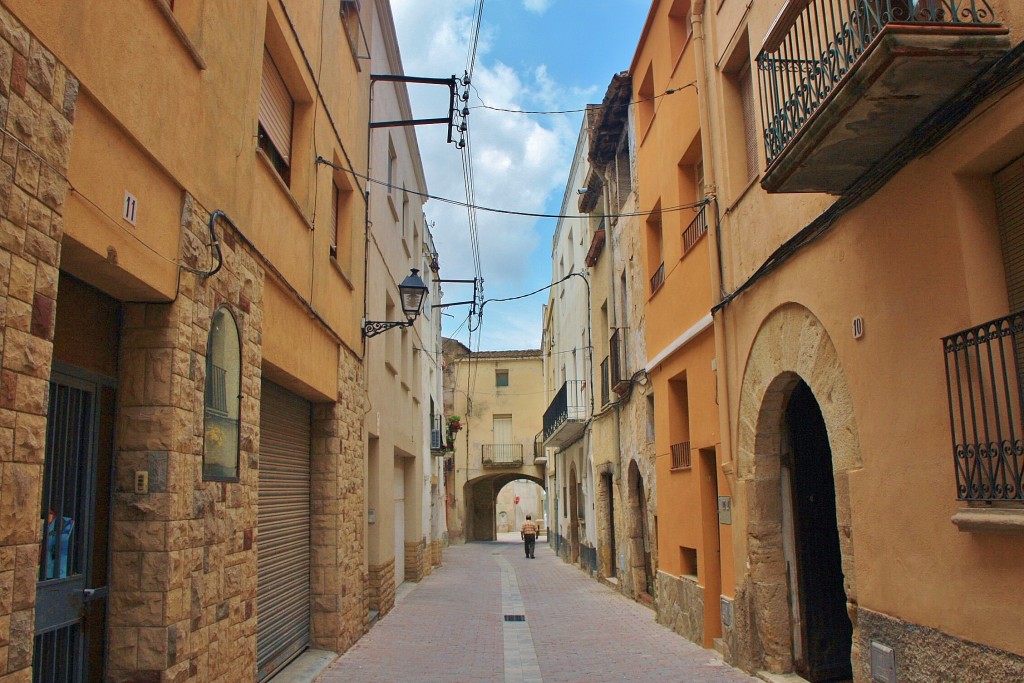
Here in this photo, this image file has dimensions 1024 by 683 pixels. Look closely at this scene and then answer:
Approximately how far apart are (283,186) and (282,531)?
3.34m

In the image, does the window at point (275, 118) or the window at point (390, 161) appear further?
the window at point (390, 161)

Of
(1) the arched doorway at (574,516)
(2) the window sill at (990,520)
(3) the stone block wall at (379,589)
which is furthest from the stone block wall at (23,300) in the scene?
(1) the arched doorway at (574,516)

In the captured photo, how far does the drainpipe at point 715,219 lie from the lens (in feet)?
28.3

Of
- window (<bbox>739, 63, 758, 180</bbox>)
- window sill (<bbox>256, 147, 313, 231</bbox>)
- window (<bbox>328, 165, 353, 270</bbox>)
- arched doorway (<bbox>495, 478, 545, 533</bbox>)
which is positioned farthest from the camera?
arched doorway (<bbox>495, 478, 545, 533</bbox>)

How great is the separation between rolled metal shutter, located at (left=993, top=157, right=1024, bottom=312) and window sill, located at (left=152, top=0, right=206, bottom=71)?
4.63m

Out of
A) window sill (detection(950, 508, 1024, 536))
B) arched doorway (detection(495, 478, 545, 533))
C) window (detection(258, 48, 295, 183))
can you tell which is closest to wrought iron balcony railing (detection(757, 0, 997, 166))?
window sill (detection(950, 508, 1024, 536))

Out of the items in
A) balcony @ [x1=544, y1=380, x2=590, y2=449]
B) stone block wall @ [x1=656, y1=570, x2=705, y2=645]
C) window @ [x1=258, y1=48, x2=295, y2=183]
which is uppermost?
window @ [x1=258, y1=48, x2=295, y2=183]

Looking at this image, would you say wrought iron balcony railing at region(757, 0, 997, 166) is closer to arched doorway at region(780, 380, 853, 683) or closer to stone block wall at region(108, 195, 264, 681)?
arched doorway at region(780, 380, 853, 683)

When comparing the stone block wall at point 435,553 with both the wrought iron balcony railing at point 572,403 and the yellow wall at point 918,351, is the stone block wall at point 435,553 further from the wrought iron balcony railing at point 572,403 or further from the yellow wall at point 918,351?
the yellow wall at point 918,351

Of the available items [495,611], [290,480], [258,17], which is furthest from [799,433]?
[495,611]

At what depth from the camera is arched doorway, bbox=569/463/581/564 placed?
23.2 meters

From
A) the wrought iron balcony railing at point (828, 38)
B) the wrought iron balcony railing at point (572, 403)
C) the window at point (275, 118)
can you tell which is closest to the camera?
the wrought iron balcony railing at point (828, 38)

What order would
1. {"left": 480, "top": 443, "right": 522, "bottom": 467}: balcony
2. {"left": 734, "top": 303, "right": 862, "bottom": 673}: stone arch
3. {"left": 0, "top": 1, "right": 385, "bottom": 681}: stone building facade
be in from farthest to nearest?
{"left": 480, "top": 443, "right": 522, "bottom": 467}: balcony → {"left": 734, "top": 303, "right": 862, "bottom": 673}: stone arch → {"left": 0, "top": 1, "right": 385, "bottom": 681}: stone building facade

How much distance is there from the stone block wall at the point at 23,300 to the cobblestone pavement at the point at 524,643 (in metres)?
5.24
